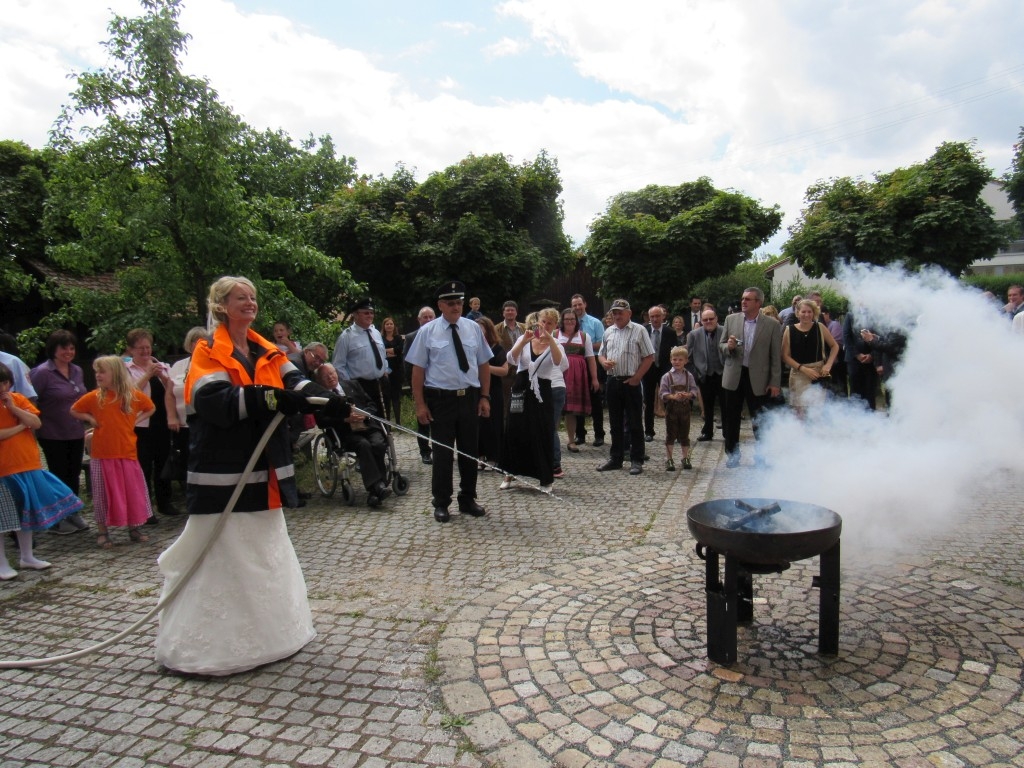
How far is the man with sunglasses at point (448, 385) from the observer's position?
6.26 metres

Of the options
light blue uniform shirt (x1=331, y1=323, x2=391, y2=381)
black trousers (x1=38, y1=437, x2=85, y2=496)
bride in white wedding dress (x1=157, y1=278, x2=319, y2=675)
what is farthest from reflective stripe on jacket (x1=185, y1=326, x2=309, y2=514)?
light blue uniform shirt (x1=331, y1=323, x2=391, y2=381)

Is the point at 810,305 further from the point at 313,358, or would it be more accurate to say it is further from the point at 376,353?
the point at 313,358

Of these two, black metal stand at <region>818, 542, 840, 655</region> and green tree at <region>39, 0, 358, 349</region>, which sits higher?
green tree at <region>39, 0, 358, 349</region>

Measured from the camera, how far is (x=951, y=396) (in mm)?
4941

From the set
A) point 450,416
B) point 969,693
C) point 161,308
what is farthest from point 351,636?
point 161,308

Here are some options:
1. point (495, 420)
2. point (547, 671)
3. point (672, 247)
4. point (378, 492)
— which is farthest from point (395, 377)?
point (672, 247)

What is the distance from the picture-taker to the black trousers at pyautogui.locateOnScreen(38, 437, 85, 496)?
6.42 meters

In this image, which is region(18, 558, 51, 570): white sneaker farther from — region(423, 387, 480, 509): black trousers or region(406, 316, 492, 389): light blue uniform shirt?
region(406, 316, 492, 389): light blue uniform shirt

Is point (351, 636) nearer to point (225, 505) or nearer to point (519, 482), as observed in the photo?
point (225, 505)

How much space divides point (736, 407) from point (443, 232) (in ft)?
36.8

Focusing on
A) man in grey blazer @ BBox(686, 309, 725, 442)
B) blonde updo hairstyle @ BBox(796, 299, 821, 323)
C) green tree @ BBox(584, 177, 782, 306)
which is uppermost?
green tree @ BBox(584, 177, 782, 306)

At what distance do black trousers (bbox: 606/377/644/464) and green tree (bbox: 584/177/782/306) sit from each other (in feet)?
29.5

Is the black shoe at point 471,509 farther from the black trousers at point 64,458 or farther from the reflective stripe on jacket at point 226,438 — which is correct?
the black trousers at point 64,458

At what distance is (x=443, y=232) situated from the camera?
1766 cm
